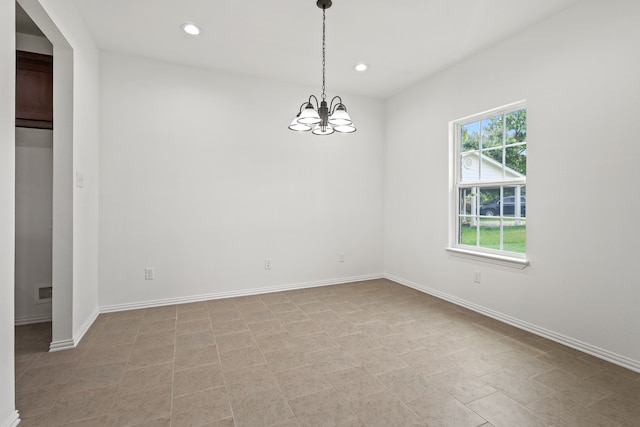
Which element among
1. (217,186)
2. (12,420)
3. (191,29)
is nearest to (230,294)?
(217,186)

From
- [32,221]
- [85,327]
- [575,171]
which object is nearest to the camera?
[575,171]

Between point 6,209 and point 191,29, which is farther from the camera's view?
point 191,29

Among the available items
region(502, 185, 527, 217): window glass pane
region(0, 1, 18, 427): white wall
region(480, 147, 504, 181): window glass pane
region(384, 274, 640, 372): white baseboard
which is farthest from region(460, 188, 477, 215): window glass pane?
region(0, 1, 18, 427): white wall

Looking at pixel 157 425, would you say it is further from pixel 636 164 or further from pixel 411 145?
pixel 411 145

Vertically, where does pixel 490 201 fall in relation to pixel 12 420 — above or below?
above

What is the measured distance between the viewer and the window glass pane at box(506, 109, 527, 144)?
119 inches

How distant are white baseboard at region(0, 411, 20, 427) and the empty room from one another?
20 millimetres

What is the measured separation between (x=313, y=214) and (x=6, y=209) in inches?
125

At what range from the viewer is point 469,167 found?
3.68 metres

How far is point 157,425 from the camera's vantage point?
1.67 m

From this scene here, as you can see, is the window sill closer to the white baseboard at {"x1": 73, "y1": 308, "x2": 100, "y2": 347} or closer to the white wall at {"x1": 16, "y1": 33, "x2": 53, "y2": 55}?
the white baseboard at {"x1": 73, "y1": 308, "x2": 100, "y2": 347}

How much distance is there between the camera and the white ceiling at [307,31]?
8.59ft

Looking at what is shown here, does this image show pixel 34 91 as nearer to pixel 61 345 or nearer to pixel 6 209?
pixel 6 209

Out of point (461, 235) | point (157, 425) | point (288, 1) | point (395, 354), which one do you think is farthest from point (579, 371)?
point (288, 1)
